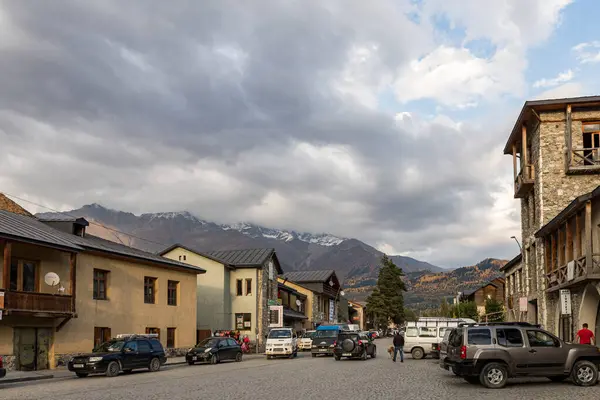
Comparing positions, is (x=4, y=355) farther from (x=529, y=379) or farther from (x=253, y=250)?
(x=253, y=250)

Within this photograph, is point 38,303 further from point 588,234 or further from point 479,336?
point 588,234

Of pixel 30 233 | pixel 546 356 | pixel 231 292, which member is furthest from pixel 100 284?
pixel 546 356

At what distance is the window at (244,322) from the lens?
5728 cm

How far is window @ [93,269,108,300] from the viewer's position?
3588cm

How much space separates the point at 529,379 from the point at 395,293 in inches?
3584

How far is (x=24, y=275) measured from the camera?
30734 millimetres

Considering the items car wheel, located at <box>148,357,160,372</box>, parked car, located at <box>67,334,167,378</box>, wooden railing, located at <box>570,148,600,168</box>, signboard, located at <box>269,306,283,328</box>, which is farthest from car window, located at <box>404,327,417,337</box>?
signboard, located at <box>269,306,283,328</box>

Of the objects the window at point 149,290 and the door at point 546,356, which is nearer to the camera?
the door at point 546,356

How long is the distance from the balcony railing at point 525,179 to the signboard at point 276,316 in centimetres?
2529

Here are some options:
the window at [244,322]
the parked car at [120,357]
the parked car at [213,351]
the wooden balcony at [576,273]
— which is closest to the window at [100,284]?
the parked car at [213,351]

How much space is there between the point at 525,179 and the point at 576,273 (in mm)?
10944

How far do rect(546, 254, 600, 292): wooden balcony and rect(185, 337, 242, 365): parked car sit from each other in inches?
709

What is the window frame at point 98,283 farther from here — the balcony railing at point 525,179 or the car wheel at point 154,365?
the balcony railing at point 525,179

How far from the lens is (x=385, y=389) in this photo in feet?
61.4
